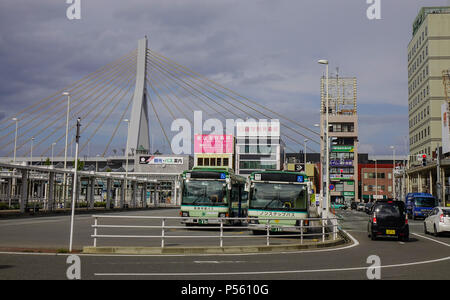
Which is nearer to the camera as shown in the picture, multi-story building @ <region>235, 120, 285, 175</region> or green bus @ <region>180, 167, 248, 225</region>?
green bus @ <region>180, 167, 248, 225</region>

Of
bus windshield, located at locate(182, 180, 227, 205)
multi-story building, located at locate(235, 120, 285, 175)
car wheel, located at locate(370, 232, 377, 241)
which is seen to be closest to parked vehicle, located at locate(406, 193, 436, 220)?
car wheel, located at locate(370, 232, 377, 241)

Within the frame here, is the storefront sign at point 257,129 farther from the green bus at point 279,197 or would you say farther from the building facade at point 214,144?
the green bus at point 279,197

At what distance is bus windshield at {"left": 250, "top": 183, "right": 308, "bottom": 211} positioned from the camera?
832 inches

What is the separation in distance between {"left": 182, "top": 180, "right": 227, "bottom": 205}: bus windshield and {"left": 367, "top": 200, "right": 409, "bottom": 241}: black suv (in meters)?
7.68

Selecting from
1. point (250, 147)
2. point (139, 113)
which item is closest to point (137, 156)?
point (250, 147)

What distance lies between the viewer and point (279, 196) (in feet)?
70.2

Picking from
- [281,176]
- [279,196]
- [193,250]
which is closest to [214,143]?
[281,176]

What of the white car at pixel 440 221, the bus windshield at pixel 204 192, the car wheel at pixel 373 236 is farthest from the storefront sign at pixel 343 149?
the car wheel at pixel 373 236

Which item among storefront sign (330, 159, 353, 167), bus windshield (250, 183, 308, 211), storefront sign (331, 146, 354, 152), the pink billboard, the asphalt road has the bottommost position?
the asphalt road

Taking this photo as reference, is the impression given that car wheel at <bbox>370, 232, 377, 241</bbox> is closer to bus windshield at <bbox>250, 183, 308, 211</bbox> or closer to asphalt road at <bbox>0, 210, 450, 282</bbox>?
bus windshield at <bbox>250, 183, 308, 211</bbox>

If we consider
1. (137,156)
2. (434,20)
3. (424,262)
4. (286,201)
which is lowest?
(424,262)

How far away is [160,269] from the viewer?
11.0 metres
